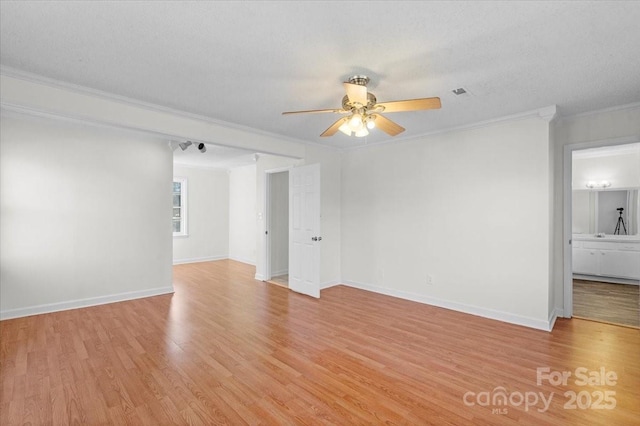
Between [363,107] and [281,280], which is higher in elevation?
[363,107]

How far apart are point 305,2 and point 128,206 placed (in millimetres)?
4419

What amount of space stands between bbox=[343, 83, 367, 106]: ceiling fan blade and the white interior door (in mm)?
2350

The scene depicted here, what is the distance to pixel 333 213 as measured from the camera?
18.3 ft

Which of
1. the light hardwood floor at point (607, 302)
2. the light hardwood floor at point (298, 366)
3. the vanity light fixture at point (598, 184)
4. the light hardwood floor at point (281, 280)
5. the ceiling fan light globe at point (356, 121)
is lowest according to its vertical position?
the light hardwood floor at point (298, 366)

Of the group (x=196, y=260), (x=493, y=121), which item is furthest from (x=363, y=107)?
(x=196, y=260)

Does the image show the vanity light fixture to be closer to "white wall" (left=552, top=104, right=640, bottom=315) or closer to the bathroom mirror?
the bathroom mirror

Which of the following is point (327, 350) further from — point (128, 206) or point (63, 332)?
point (128, 206)

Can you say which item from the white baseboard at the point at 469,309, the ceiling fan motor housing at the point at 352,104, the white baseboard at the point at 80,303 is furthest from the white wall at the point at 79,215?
the ceiling fan motor housing at the point at 352,104

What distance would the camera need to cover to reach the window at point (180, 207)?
7820 millimetres

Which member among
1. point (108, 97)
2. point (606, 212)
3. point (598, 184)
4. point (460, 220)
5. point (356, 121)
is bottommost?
point (460, 220)

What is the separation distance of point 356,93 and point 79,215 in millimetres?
4352

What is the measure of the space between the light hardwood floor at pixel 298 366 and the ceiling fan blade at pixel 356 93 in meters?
2.26

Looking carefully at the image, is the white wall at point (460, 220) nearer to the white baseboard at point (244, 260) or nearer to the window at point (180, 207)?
the white baseboard at point (244, 260)

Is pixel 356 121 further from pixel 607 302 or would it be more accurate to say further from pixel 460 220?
pixel 607 302
